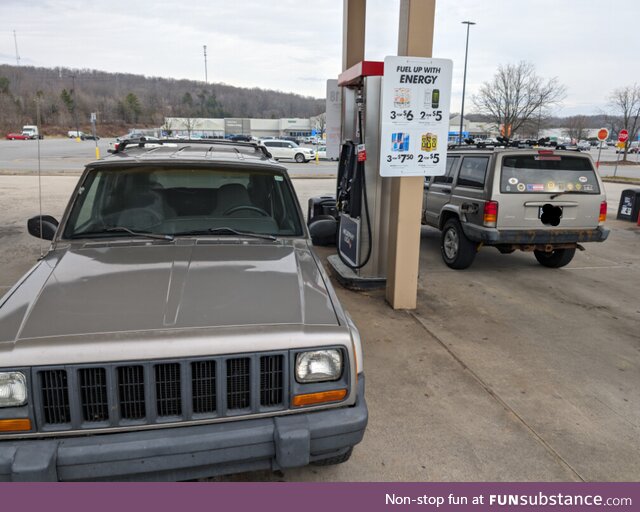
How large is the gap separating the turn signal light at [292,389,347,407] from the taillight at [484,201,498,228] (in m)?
4.91

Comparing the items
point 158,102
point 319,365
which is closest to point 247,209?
point 319,365

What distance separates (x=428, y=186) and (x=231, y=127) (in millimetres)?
86491

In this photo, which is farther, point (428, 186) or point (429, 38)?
point (428, 186)

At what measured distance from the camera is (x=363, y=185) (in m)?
6.04

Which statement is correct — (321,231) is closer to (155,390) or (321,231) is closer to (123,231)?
(123,231)

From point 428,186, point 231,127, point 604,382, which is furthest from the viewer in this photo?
point 231,127

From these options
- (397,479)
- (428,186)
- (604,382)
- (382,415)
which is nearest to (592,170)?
(428,186)

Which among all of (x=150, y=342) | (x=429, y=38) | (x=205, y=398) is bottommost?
(x=205, y=398)

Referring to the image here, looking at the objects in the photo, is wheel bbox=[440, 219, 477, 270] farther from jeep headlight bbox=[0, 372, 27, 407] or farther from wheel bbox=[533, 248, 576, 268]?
jeep headlight bbox=[0, 372, 27, 407]

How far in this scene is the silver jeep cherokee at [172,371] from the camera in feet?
6.69

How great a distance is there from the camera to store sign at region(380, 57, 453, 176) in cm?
499

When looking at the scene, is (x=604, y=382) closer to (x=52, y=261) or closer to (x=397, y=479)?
(x=397, y=479)

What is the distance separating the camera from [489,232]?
21.6 feet

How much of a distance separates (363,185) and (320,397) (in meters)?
4.06
